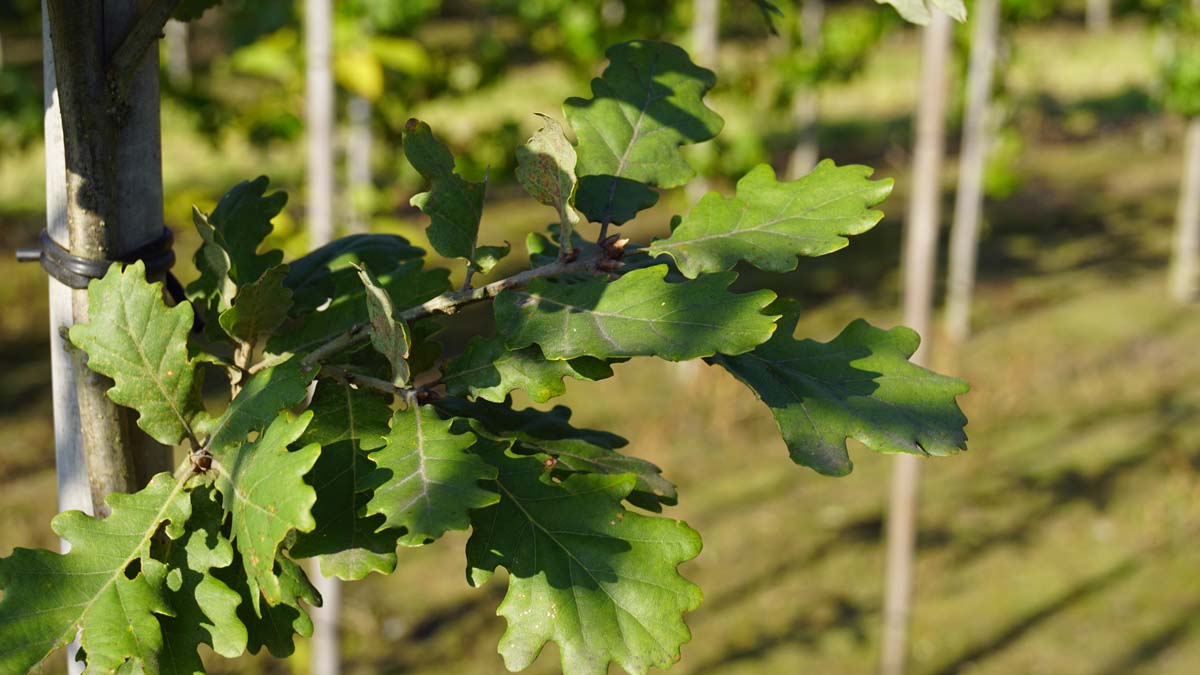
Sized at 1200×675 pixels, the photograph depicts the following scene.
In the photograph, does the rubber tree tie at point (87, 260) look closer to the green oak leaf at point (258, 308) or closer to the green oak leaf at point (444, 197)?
the green oak leaf at point (258, 308)

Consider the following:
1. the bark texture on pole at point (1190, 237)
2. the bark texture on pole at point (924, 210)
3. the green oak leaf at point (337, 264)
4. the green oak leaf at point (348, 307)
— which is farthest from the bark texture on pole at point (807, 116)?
the green oak leaf at point (348, 307)

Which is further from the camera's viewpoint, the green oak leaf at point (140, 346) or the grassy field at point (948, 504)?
the grassy field at point (948, 504)

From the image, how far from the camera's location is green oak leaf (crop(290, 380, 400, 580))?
1048 mm

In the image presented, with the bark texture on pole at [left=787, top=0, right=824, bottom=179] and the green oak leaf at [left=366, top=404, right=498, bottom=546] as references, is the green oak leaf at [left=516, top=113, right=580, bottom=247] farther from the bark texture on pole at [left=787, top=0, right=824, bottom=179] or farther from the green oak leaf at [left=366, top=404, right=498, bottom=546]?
the bark texture on pole at [left=787, top=0, right=824, bottom=179]

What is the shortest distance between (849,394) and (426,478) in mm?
408

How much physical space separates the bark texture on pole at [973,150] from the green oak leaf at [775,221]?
30.0ft

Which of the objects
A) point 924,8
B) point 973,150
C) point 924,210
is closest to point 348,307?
point 924,8

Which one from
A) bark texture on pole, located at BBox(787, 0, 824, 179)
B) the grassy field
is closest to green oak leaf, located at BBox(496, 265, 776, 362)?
the grassy field

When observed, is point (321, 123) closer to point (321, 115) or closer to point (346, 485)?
point (321, 115)

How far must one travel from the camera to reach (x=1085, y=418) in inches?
349

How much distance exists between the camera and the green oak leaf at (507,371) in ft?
3.67

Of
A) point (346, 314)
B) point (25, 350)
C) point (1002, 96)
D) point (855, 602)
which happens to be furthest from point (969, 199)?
point (346, 314)

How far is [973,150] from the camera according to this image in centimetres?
1013

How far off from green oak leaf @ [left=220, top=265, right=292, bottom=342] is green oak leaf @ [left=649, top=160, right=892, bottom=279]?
0.36m
